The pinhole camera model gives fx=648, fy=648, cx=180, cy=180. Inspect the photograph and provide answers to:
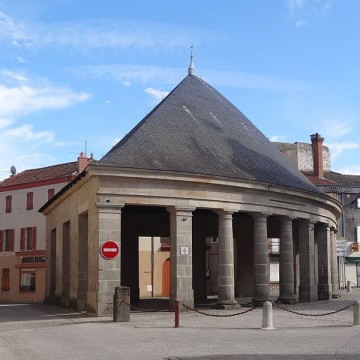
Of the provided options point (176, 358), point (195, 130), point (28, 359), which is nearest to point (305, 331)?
point (176, 358)

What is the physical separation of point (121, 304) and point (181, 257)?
4766 millimetres

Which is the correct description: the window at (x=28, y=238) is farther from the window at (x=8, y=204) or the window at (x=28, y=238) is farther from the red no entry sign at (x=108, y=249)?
the red no entry sign at (x=108, y=249)

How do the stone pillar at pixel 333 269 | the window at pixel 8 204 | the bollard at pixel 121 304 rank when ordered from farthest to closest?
1. the window at pixel 8 204
2. the stone pillar at pixel 333 269
3. the bollard at pixel 121 304

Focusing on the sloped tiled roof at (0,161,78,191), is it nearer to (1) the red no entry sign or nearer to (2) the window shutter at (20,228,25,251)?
(2) the window shutter at (20,228,25,251)

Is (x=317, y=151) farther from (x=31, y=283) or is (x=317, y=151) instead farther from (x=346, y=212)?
(x=31, y=283)

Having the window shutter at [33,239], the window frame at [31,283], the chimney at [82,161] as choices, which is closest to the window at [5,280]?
the window frame at [31,283]

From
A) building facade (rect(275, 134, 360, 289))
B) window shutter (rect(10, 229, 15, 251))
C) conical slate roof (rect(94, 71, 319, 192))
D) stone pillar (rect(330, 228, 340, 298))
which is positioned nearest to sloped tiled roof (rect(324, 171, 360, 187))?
building facade (rect(275, 134, 360, 289))

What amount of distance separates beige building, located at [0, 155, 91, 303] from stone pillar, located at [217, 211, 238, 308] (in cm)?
2573

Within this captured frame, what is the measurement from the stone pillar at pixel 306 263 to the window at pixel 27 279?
85.2 feet

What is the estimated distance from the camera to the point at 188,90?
3272cm

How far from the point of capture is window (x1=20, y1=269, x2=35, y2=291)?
165 ft

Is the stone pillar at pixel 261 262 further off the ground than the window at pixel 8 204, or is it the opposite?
the window at pixel 8 204

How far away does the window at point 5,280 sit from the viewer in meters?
51.8

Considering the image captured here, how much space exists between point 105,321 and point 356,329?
26.3 feet
